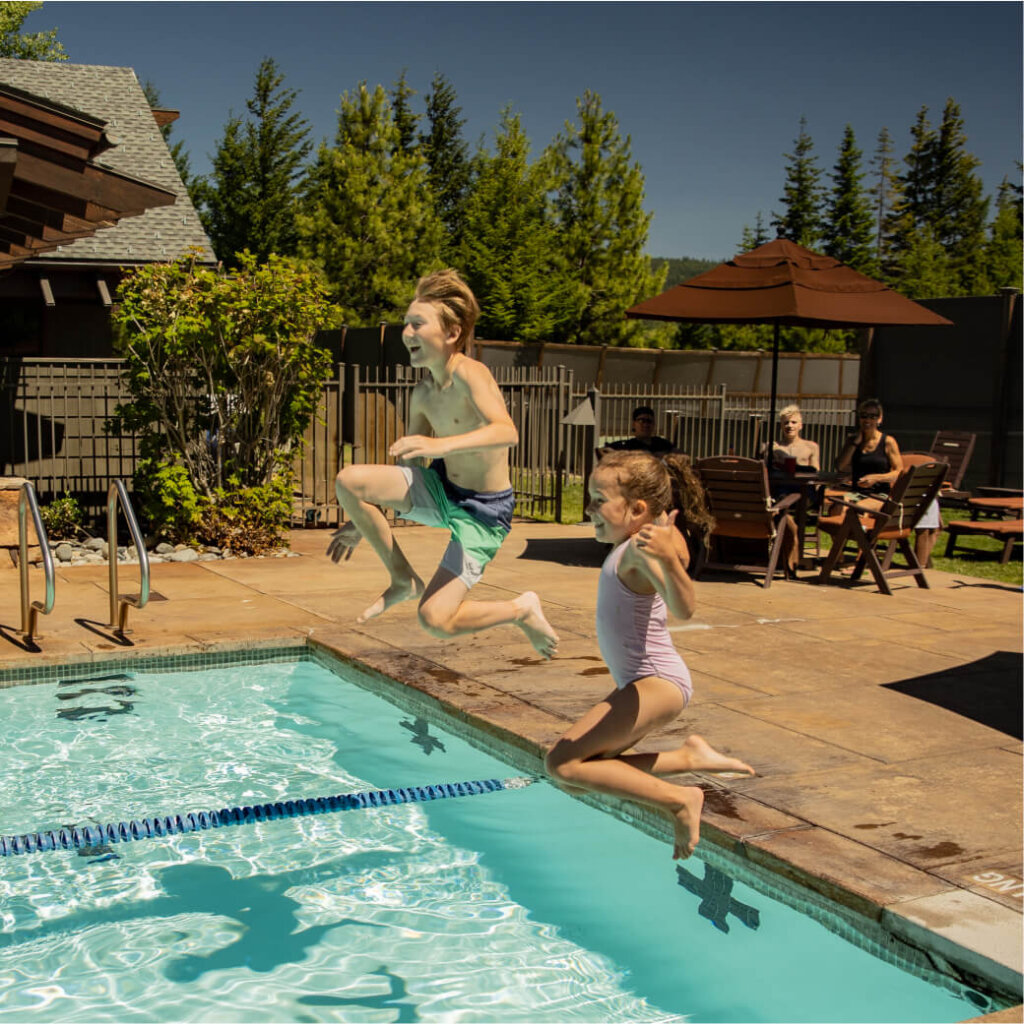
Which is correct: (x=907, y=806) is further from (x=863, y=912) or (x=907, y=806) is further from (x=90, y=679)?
(x=90, y=679)

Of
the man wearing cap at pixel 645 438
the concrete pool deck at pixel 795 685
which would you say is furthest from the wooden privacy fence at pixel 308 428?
the man wearing cap at pixel 645 438

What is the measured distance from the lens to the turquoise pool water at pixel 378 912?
3988 mm

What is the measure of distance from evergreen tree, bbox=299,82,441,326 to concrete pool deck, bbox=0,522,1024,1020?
28.3 m

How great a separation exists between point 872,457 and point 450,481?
302 inches

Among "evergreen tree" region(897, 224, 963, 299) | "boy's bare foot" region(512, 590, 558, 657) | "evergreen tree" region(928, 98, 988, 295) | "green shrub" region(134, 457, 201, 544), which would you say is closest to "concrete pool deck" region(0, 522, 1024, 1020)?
"green shrub" region(134, 457, 201, 544)

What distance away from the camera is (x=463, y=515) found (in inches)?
166

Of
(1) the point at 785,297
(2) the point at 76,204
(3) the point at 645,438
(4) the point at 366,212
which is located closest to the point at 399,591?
(3) the point at 645,438

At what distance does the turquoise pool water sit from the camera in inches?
157

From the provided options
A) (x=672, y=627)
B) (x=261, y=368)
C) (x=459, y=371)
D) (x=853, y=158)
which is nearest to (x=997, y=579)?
(x=672, y=627)

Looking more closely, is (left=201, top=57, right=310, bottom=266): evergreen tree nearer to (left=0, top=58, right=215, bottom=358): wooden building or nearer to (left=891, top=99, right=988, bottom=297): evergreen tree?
(left=0, top=58, right=215, bottom=358): wooden building

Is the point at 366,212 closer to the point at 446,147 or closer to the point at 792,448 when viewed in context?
the point at 446,147

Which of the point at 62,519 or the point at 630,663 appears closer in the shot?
the point at 630,663

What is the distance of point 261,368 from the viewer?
38.5 feet

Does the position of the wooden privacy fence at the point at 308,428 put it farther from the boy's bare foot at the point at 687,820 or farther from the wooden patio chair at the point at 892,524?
the boy's bare foot at the point at 687,820
